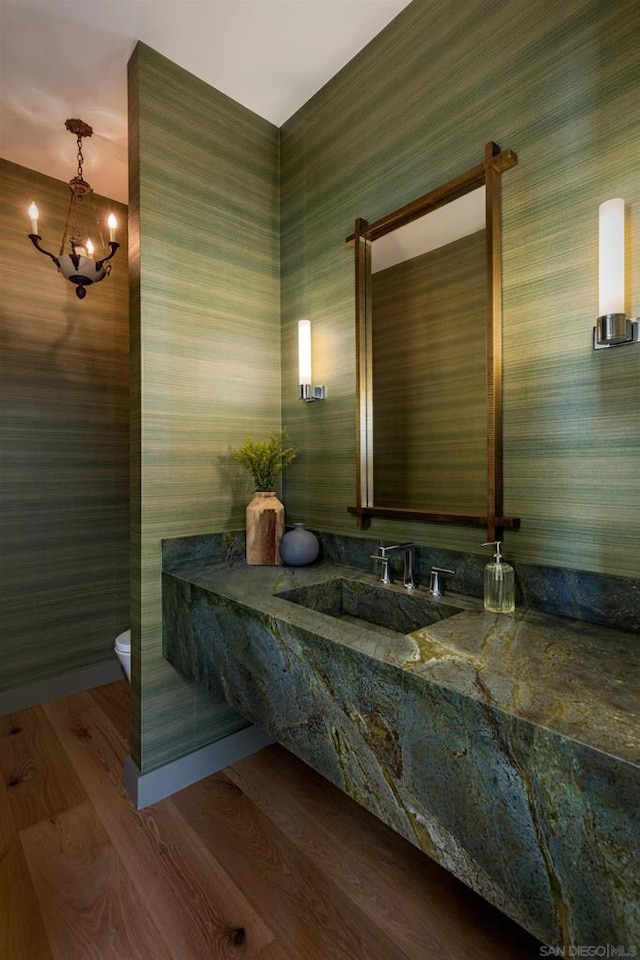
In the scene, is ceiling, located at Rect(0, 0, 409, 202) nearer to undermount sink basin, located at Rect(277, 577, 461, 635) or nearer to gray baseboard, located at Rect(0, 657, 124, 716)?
undermount sink basin, located at Rect(277, 577, 461, 635)

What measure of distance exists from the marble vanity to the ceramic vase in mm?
432

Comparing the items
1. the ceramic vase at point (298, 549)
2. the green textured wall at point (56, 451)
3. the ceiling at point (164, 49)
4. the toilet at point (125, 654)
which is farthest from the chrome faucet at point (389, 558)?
the ceiling at point (164, 49)

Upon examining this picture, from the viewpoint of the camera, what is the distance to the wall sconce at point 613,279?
1.09 meters

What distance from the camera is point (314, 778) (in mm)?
1819

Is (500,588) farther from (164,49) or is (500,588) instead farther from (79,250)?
(79,250)

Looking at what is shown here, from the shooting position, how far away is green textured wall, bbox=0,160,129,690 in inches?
93.0

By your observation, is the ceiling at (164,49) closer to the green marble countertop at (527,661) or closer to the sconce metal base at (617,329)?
the sconce metal base at (617,329)

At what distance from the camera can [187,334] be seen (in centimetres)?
183

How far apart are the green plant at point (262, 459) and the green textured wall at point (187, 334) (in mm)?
87

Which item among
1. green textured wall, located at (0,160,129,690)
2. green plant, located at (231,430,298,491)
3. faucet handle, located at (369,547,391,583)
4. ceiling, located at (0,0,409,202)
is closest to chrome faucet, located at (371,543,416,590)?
faucet handle, located at (369,547,391,583)

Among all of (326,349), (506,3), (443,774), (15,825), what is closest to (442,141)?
(506,3)

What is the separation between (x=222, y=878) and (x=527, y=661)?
3.90 feet

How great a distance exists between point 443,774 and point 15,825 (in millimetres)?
1636

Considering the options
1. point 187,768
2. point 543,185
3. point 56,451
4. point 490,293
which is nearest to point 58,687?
point 187,768
